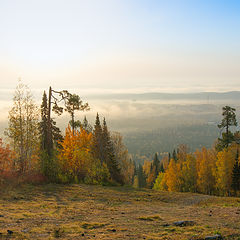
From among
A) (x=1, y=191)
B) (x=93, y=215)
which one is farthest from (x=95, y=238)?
(x=1, y=191)

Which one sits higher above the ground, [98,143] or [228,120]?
[228,120]

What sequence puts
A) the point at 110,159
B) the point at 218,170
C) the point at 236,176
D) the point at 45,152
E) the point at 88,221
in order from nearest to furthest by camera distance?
the point at 88,221 → the point at 45,152 → the point at 110,159 → the point at 236,176 → the point at 218,170

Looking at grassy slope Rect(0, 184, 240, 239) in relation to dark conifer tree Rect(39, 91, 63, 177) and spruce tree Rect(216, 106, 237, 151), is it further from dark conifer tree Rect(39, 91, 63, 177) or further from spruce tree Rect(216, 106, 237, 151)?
spruce tree Rect(216, 106, 237, 151)

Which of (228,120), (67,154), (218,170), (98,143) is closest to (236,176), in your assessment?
(218,170)

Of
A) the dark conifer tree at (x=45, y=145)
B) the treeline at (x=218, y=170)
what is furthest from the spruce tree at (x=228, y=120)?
the dark conifer tree at (x=45, y=145)

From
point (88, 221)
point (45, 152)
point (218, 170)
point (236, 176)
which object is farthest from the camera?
point (218, 170)

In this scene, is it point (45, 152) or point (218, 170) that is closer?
point (45, 152)

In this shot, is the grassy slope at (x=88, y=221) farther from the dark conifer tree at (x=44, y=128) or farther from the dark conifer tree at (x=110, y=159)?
the dark conifer tree at (x=110, y=159)

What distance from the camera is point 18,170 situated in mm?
30562

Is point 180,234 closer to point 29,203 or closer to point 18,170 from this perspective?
point 29,203

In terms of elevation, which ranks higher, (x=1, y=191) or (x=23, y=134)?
(x=23, y=134)

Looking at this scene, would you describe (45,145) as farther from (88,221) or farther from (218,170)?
(218,170)

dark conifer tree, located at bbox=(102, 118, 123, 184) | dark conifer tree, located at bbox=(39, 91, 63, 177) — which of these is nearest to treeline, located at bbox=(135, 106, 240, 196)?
dark conifer tree, located at bbox=(102, 118, 123, 184)

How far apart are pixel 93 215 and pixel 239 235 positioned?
31.5 feet
